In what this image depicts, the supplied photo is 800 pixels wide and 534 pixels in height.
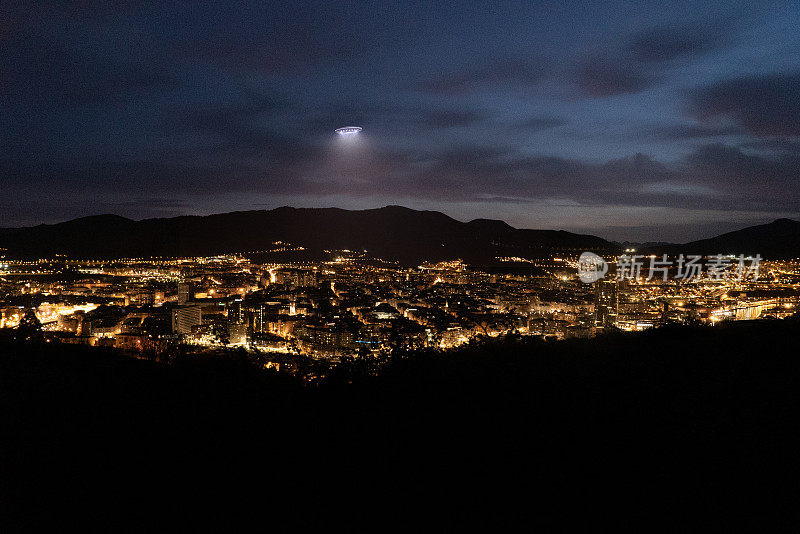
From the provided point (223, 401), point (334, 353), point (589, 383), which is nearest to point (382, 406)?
point (223, 401)

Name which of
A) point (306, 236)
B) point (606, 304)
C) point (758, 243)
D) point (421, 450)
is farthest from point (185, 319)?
point (758, 243)

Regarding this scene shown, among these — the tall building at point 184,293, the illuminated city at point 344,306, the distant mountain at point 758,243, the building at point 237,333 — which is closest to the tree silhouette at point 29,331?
the illuminated city at point 344,306

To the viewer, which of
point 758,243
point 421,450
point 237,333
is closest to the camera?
point 421,450

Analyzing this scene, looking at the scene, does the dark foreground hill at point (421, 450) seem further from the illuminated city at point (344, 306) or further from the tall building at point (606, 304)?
the tall building at point (606, 304)

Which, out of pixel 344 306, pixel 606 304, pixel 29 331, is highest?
pixel 606 304

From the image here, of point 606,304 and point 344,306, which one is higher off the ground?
point 606,304

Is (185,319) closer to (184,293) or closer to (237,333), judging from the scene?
(237,333)

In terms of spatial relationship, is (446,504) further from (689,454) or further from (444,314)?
(444,314)

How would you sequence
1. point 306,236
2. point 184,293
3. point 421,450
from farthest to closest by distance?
point 306,236 → point 184,293 → point 421,450

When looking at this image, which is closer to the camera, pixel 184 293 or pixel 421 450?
pixel 421 450
